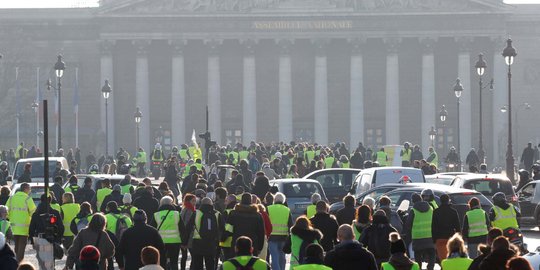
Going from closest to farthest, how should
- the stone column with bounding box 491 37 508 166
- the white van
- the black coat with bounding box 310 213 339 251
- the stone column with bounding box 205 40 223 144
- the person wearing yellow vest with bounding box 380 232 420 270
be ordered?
1. the person wearing yellow vest with bounding box 380 232 420 270
2. the black coat with bounding box 310 213 339 251
3. the white van
4. the stone column with bounding box 491 37 508 166
5. the stone column with bounding box 205 40 223 144

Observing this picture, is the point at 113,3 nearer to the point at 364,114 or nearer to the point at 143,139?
the point at 143,139

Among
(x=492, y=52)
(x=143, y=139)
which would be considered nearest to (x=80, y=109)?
(x=143, y=139)

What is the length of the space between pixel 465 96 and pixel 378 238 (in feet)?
243

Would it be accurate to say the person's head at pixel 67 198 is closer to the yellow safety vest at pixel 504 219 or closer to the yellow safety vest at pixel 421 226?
the yellow safety vest at pixel 421 226

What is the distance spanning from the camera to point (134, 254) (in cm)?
2348

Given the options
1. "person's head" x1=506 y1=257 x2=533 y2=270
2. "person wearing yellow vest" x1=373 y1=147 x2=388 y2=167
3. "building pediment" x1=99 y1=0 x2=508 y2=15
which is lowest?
"person's head" x1=506 y1=257 x2=533 y2=270

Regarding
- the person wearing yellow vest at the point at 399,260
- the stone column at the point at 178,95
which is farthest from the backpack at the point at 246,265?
the stone column at the point at 178,95

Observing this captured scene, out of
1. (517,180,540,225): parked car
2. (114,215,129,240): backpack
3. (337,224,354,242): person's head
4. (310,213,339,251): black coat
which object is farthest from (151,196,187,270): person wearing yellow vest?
(517,180,540,225): parked car

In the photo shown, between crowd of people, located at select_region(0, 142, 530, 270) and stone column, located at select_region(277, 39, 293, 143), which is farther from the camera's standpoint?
stone column, located at select_region(277, 39, 293, 143)

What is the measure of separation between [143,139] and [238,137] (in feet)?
23.1

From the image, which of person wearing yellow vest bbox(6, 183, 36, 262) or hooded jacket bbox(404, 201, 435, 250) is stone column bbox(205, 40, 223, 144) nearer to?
person wearing yellow vest bbox(6, 183, 36, 262)

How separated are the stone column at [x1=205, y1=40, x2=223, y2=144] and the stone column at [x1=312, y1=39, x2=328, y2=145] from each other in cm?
638

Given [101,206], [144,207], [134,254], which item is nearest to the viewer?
[134,254]

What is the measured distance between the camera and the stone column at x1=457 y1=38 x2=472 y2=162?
96.1 meters
